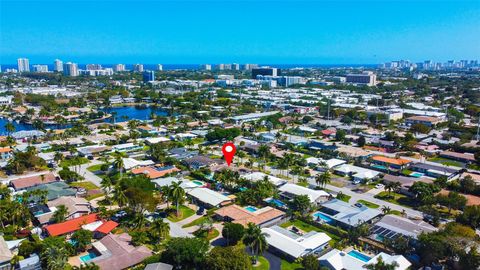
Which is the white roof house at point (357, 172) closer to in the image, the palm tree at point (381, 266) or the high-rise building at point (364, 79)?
the palm tree at point (381, 266)

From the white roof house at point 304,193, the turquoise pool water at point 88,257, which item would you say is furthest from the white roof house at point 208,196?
the turquoise pool water at point 88,257

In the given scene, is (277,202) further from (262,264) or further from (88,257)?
(88,257)

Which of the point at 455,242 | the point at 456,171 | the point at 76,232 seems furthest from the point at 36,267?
the point at 456,171

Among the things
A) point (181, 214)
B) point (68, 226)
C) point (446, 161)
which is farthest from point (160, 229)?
point (446, 161)

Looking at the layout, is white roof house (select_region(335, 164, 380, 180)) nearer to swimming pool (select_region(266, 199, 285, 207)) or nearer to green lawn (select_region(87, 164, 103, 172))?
swimming pool (select_region(266, 199, 285, 207))

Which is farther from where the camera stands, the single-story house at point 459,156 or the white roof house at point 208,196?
the single-story house at point 459,156

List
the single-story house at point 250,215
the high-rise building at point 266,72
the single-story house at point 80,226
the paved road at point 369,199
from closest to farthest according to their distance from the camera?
the single-story house at point 80,226 → the single-story house at point 250,215 → the paved road at point 369,199 → the high-rise building at point 266,72

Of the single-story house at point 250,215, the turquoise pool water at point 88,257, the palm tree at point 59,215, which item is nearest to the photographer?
the turquoise pool water at point 88,257
